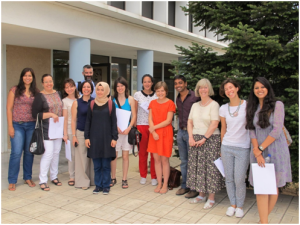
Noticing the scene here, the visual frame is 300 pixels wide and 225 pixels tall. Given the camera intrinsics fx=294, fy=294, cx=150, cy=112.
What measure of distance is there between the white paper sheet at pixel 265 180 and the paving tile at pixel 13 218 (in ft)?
9.84

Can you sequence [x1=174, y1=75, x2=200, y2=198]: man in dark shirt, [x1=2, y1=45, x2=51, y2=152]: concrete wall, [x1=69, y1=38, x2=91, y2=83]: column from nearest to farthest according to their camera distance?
[x1=174, y1=75, x2=200, y2=198]: man in dark shirt, [x1=69, y1=38, x2=91, y2=83]: column, [x1=2, y1=45, x2=51, y2=152]: concrete wall

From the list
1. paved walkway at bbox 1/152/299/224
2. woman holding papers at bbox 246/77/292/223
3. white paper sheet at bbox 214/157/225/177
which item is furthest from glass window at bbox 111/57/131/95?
woman holding papers at bbox 246/77/292/223

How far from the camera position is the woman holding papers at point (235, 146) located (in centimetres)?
386

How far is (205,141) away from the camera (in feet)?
14.1

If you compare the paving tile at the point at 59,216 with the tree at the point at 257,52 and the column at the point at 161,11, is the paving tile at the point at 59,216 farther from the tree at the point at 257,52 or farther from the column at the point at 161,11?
the column at the point at 161,11

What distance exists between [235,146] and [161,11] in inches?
306

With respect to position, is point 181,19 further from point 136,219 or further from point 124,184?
point 136,219

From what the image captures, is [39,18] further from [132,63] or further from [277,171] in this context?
[132,63]

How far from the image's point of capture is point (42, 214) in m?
4.05

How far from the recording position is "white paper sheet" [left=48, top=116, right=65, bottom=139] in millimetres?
4973

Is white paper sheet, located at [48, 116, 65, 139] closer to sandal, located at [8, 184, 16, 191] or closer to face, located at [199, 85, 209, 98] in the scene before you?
sandal, located at [8, 184, 16, 191]


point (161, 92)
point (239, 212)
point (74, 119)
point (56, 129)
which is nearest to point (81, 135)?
point (74, 119)

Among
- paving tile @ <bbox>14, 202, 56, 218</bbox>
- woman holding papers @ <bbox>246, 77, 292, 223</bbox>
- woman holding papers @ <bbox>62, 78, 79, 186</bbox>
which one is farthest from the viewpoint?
woman holding papers @ <bbox>62, 78, 79, 186</bbox>

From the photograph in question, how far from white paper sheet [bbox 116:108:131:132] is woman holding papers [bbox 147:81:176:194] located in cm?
42
